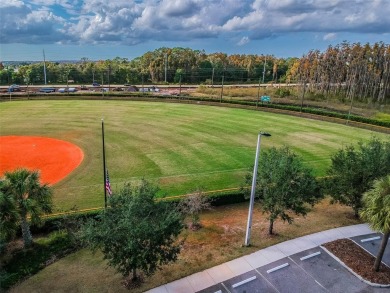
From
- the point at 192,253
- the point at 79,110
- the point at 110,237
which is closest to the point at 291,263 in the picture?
the point at 192,253

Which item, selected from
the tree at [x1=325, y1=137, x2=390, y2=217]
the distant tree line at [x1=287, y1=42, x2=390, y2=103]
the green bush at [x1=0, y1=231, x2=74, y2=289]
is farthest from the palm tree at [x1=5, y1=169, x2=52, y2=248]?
the distant tree line at [x1=287, y1=42, x2=390, y2=103]

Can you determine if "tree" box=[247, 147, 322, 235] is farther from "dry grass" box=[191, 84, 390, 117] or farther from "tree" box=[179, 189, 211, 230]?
"dry grass" box=[191, 84, 390, 117]

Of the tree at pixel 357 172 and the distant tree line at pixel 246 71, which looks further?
the distant tree line at pixel 246 71

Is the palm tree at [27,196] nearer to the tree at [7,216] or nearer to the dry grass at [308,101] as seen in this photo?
the tree at [7,216]

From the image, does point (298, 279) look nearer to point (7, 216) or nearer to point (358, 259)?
point (358, 259)

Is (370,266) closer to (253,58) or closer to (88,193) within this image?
(88,193)

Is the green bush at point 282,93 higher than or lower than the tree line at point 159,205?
higher

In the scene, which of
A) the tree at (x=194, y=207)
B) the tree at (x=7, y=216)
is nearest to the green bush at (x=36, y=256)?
the tree at (x=7, y=216)
